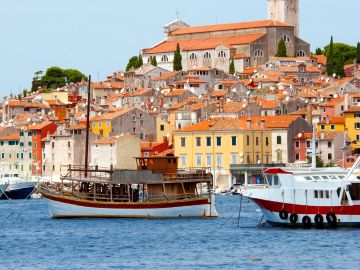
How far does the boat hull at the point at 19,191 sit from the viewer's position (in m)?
110

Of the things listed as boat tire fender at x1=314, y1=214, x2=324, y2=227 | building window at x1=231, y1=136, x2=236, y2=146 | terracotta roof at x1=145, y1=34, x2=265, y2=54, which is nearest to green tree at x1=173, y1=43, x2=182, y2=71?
terracotta roof at x1=145, y1=34, x2=265, y2=54

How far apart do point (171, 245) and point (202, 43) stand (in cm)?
13430

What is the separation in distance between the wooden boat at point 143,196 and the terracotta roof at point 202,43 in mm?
114165

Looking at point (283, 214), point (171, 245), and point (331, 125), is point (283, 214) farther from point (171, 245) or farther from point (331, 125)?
point (331, 125)

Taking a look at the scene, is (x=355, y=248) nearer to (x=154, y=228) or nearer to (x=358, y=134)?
(x=154, y=228)

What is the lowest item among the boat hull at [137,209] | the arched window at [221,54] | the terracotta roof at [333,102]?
the boat hull at [137,209]

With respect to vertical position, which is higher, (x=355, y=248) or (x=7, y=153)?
(x=7, y=153)

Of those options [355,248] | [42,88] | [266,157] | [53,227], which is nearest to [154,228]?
[53,227]

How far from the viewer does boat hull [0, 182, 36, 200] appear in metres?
110

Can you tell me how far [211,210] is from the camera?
73.7m

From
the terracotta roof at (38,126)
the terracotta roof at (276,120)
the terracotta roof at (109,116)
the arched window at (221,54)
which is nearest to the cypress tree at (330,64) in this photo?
the arched window at (221,54)

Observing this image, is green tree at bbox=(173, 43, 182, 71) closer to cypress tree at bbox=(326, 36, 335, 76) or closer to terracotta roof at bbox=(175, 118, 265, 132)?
cypress tree at bbox=(326, 36, 335, 76)

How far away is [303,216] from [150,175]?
1154cm

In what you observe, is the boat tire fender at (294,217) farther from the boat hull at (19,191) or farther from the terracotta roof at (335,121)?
the terracotta roof at (335,121)
